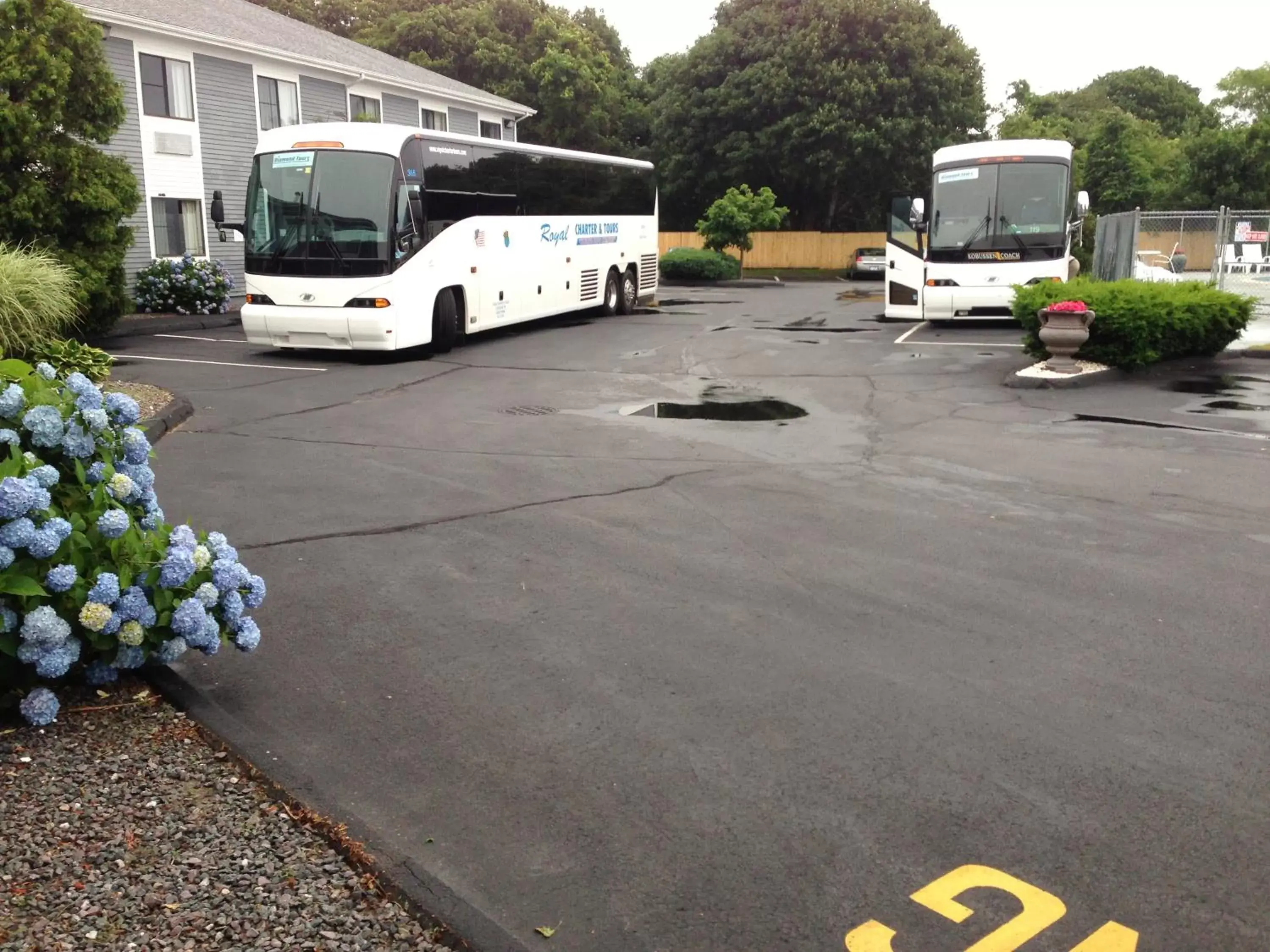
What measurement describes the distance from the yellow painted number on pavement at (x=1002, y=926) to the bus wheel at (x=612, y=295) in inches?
891

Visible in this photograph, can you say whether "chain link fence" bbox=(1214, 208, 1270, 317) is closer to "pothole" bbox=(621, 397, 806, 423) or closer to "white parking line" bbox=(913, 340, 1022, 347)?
"white parking line" bbox=(913, 340, 1022, 347)

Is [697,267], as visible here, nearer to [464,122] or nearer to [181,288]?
[464,122]

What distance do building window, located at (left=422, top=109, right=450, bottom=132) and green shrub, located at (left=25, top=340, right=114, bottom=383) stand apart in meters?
23.0

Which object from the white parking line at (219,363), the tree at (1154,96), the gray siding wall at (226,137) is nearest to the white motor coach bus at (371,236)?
the white parking line at (219,363)

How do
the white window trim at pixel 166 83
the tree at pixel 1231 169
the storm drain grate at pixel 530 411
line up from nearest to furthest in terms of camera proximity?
the storm drain grate at pixel 530 411, the white window trim at pixel 166 83, the tree at pixel 1231 169

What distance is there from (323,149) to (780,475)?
10.5 meters

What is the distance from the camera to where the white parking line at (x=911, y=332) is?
20.1 m

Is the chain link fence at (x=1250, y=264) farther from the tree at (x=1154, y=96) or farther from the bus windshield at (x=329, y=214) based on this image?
the tree at (x=1154, y=96)

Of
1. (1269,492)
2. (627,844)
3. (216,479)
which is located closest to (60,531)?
(627,844)

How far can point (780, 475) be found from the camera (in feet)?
31.2

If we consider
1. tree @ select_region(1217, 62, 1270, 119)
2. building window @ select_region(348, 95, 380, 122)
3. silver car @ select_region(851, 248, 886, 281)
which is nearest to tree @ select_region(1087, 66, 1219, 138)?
tree @ select_region(1217, 62, 1270, 119)

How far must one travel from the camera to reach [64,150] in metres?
19.1

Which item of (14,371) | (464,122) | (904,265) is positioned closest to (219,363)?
(904,265)

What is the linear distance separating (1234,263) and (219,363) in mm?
18510
